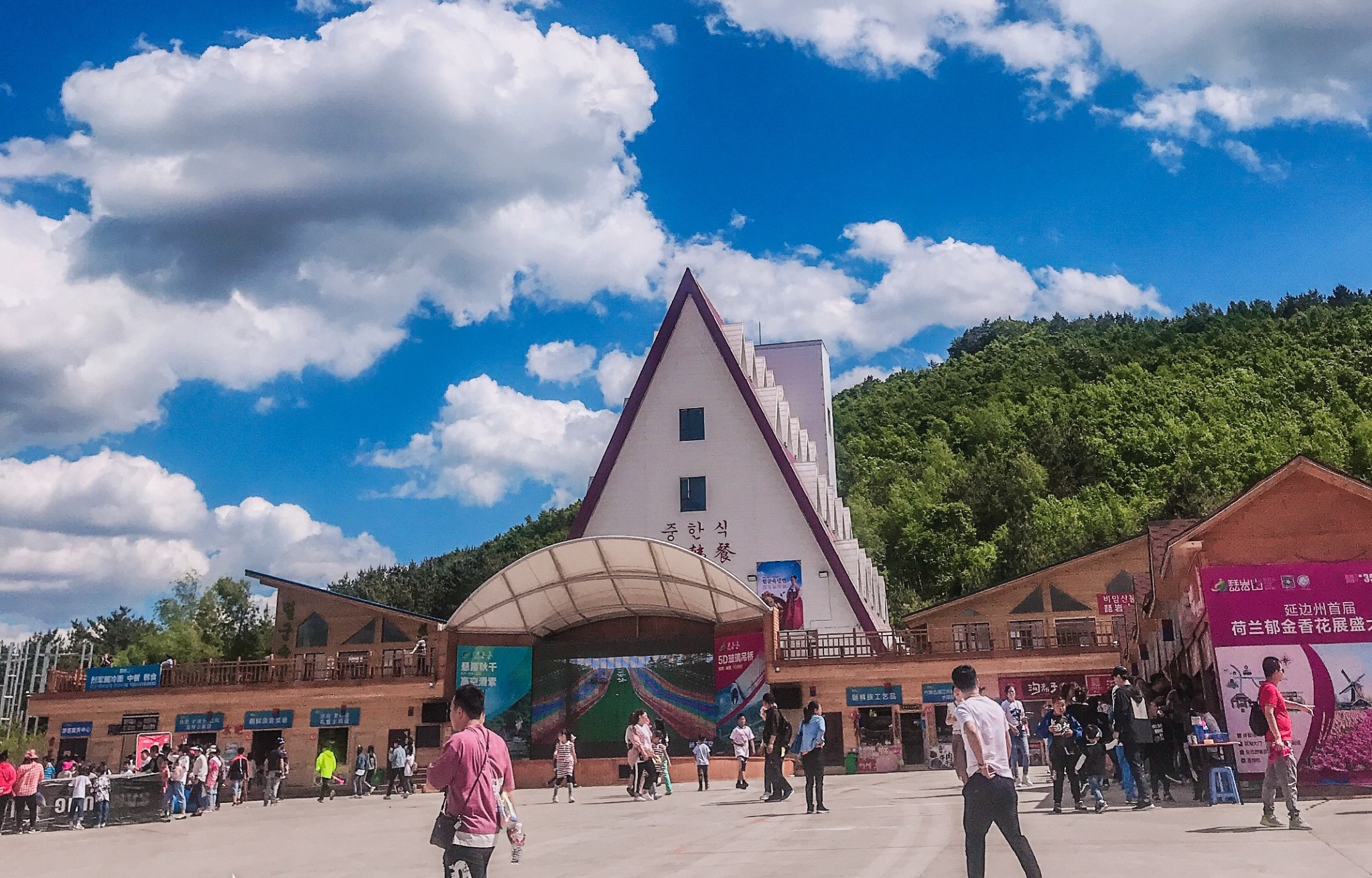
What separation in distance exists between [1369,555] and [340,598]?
118 feet

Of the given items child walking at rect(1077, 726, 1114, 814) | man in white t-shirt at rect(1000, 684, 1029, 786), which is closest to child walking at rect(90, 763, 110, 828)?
man in white t-shirt at rect(1000, 684, 1029, 786)

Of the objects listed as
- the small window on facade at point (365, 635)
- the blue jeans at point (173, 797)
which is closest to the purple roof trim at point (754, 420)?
the small window on facade at point (365, 635)

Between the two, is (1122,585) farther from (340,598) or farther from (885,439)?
(885,439)

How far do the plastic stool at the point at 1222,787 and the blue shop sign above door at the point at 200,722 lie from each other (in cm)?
2687

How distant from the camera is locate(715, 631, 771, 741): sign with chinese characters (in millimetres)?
28703

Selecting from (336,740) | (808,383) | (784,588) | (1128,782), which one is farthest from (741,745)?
(808,383)

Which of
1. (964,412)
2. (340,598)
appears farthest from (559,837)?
(964,412)

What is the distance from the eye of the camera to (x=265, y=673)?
1226 inches

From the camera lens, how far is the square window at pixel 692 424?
3703cm

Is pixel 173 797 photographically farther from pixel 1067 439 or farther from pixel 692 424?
pixel 1067 439

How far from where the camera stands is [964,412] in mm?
78812

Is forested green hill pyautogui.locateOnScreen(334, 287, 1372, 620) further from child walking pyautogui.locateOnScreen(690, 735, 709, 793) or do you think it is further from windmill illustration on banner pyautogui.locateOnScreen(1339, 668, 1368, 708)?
windmill illustration on banner pyautogui.locateOnScreen(1339, 668, 1368, 708)

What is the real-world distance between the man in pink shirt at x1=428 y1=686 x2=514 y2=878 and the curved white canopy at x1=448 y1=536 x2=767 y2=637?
67.7 ft

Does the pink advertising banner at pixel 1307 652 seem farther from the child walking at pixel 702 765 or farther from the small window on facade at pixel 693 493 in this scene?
the small window on facade at pixel 693 493
